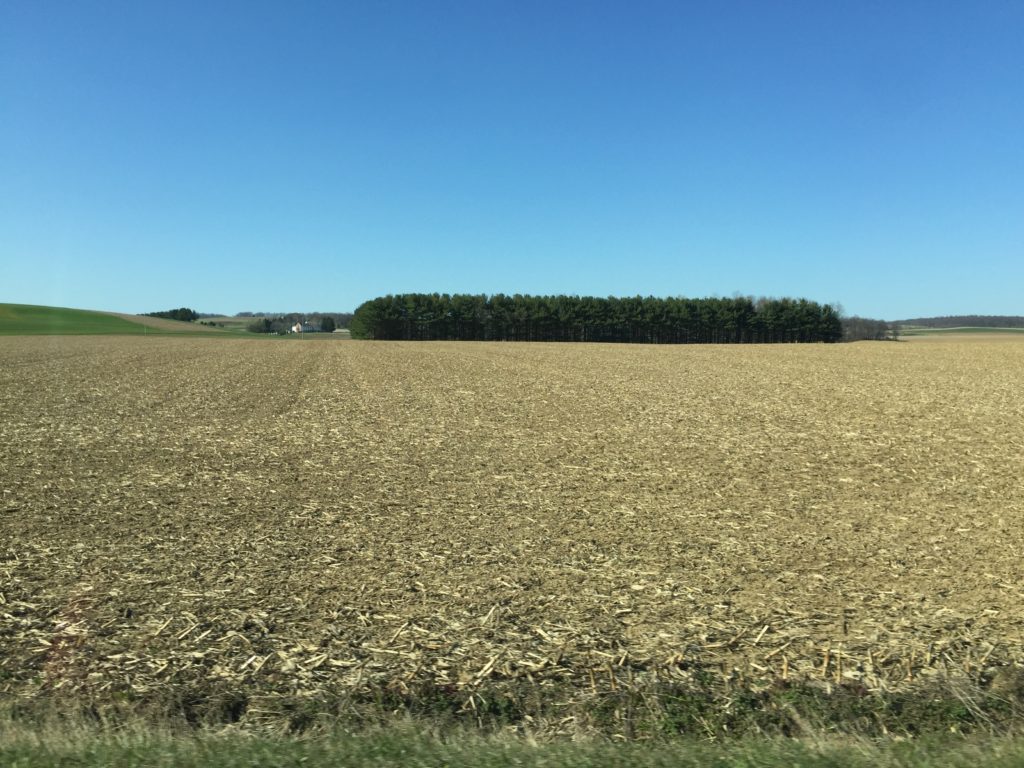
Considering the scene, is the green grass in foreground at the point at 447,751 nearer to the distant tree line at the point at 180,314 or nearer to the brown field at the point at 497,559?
the brown field at the point at 497,559

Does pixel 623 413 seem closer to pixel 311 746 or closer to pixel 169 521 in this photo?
pixel 169 521

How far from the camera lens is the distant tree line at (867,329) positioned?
129500 mm

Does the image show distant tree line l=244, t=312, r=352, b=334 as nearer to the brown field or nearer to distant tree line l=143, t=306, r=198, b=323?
distant tree line l=143, t=306, r=198, b=323

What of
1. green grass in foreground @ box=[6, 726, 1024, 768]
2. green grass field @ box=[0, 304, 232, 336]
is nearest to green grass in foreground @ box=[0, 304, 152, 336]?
green grass field @ box=[0, 304, 232, 336]

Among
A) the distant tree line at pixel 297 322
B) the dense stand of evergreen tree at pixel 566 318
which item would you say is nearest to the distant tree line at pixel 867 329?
the dense stand of evergreen tree at pixel 566 318

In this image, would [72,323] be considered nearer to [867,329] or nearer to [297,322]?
[297,322]

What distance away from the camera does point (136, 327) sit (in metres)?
133

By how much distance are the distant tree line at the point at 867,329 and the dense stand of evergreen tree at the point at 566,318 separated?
1791cm

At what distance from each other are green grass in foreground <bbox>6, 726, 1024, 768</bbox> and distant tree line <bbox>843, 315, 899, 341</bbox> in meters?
135

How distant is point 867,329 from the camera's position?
13200 cm

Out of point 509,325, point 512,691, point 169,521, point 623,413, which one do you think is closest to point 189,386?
point 623,413

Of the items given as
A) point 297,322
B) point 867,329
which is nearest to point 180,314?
point 297,322

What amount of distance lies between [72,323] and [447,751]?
14607 cm

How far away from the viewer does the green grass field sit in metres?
117
